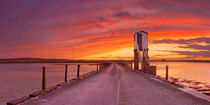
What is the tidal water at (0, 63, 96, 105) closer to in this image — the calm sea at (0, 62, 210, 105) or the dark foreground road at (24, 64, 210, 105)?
the calm sea at (0, 62, 210, 105)

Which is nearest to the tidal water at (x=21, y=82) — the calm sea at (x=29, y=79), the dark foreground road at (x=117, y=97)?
the calm sea at (x=29, y=79)

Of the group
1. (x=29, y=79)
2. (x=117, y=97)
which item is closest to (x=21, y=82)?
(x=29, y=79)

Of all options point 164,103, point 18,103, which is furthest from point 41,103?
point 164,103

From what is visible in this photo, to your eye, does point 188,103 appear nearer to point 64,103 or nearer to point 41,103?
point 64,103

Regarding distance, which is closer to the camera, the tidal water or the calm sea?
the tidal water

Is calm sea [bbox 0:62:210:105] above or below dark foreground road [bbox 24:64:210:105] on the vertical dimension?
below

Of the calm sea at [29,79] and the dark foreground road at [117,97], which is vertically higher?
the dark foreground road at [117,97]

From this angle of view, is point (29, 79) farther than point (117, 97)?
Yes

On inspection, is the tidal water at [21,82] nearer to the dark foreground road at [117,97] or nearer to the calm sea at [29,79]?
the calm sea at [29,79]

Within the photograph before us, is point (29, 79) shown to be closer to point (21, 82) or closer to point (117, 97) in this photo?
→ point (21, 82)

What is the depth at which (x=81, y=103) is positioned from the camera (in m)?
7.05

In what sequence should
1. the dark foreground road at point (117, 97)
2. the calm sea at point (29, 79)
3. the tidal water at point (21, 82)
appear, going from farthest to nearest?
1. the calm sea at point (29, 79)
2. the tidal water at point (21, 82)
3. the dark foreground road at point (117, 97)

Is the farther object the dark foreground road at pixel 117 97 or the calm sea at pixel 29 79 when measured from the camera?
the calm sea at pixel 29 79

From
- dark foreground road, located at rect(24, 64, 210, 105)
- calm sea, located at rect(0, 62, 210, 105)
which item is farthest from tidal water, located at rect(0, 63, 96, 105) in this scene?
dark foreground road, located at rect(24, 64, 210, 105)
